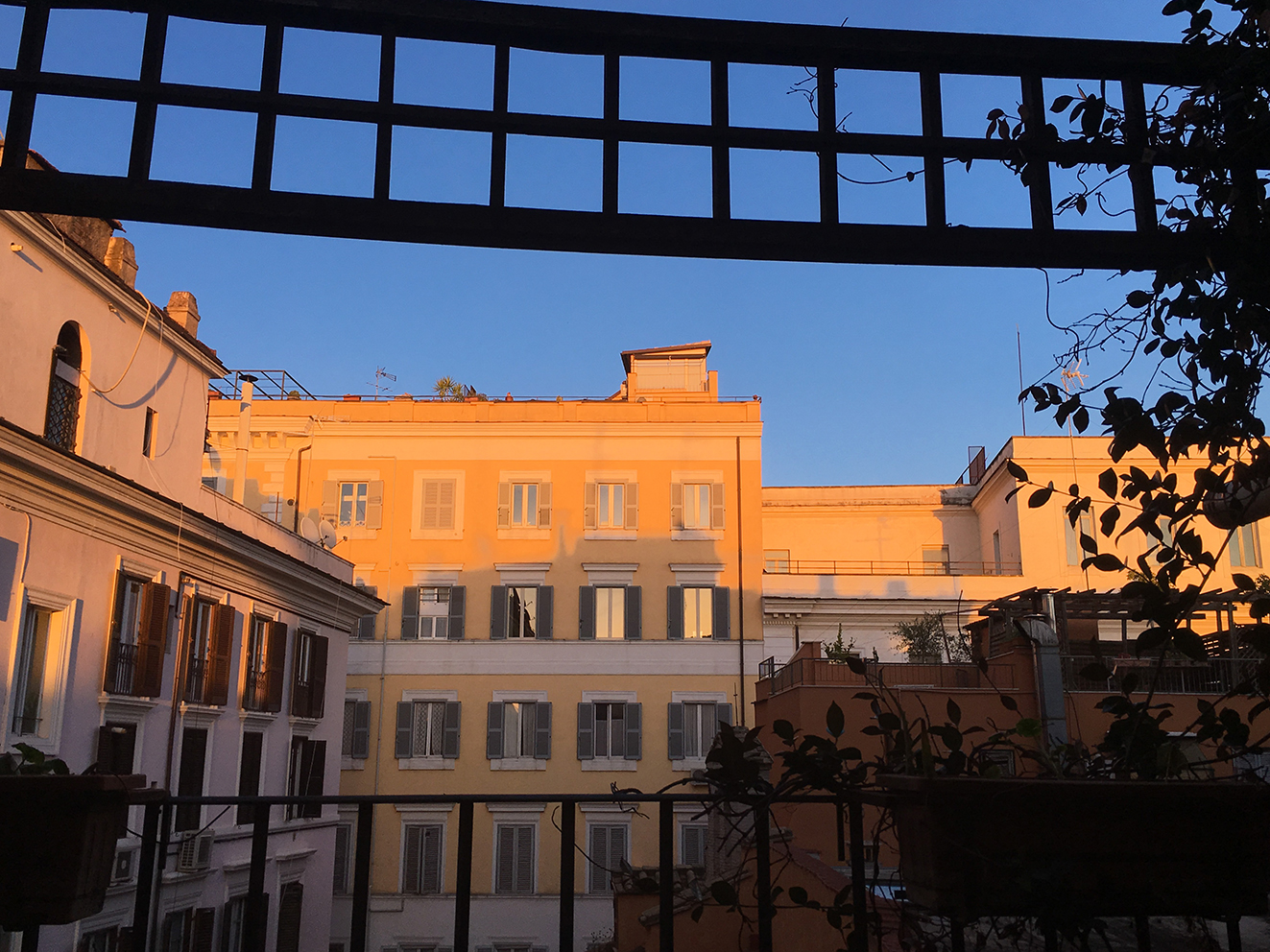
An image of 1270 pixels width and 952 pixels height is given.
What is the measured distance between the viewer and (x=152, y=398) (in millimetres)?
18297

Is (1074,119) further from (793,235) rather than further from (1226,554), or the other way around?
(1226,554)

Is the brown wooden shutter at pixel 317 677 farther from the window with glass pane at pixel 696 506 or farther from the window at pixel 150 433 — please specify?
the window with glass pane at pixel 696 506

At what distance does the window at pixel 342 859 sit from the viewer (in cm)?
2560

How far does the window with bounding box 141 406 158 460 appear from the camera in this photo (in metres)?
18.2

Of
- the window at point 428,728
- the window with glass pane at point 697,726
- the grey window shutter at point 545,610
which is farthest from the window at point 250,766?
the window with glass pane at point 697,726

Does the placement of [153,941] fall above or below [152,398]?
below

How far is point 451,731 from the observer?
91.4 ft

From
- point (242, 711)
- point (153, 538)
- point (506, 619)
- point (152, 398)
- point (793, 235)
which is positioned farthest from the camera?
point (506, 619)

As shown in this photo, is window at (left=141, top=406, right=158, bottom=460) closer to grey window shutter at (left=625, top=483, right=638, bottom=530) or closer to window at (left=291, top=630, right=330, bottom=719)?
window at (left=291, top=630, right=330, bottom=719)

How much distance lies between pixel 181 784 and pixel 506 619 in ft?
38.3

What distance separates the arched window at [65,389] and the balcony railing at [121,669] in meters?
2.94

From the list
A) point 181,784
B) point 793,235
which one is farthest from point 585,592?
point 793,235

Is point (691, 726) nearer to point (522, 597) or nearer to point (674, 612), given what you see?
point (674, 612)

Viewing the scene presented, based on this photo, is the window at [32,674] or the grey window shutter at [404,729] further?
the grey window shutter at [404,729]
